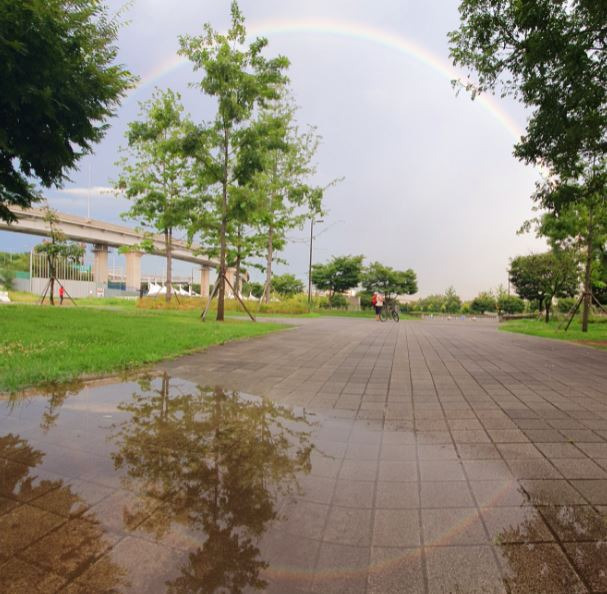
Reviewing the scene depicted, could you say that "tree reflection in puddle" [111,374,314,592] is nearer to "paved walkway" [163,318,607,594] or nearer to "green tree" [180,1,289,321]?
"paved walkway" [163,318,607,594]

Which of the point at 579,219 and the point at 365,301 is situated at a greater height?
the point at 579,219

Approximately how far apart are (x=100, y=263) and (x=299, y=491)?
51717 millimetres

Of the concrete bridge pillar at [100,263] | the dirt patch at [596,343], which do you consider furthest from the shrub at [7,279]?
the dirt patch at [596,343]

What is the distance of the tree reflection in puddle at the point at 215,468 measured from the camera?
183cm

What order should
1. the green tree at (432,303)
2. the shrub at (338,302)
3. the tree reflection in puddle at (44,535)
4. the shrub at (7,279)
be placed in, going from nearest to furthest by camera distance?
the tree reflection in puddle at (44,535), the shrub at (7,279), the shrub at (338,302), the green tree at (432,303)

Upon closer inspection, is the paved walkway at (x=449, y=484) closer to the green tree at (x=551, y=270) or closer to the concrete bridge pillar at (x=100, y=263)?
the green tree at (x=551, y=270)

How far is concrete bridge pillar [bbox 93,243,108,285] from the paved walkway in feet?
157

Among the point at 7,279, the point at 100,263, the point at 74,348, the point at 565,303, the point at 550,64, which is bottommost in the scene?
the point at 74,348

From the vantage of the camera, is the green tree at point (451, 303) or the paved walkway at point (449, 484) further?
the green tree at point (451, 303)

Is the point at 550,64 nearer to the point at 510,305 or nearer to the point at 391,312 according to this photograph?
the point at 391,312

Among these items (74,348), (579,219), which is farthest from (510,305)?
(74,348)

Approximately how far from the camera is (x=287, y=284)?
4775cm

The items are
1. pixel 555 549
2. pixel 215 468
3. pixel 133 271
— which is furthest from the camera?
pixel 133 271

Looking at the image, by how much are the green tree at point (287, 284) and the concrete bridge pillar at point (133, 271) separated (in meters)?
18.0
